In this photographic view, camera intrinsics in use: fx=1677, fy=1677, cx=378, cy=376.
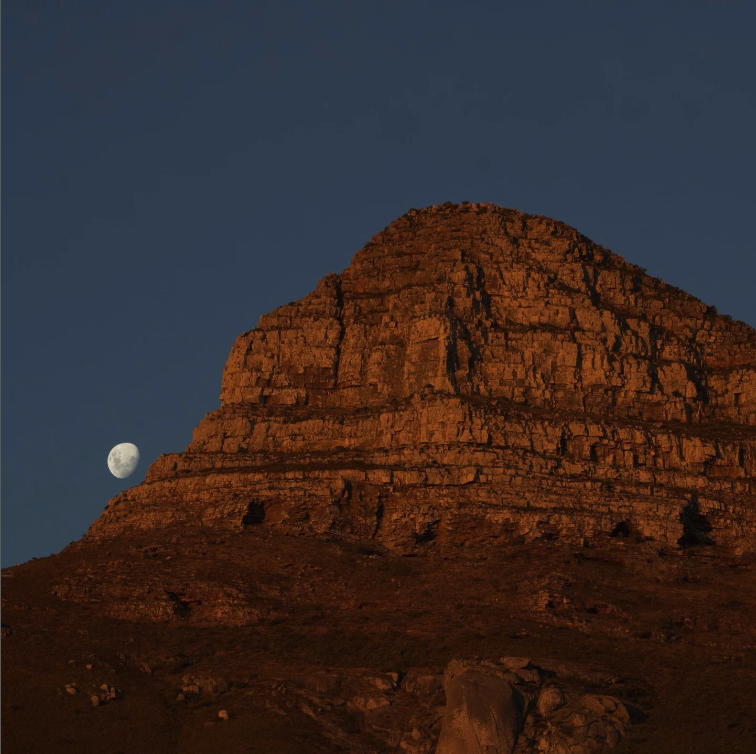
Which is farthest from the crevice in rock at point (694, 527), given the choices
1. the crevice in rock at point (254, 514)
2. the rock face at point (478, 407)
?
the crevice in rock at point (254, 514)

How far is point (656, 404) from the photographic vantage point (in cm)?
11012

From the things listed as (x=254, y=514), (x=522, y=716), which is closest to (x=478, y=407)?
(x=254, y=514)

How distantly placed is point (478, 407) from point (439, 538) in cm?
1047

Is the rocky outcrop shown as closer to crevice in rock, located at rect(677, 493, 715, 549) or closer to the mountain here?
the mountain

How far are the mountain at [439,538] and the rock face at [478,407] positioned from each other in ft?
0.59

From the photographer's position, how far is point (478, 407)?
104 meters

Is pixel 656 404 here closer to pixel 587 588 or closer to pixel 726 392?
pixel 726 392

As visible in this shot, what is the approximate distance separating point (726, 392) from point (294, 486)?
31.9 metres

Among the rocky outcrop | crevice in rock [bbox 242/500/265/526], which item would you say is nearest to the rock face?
crevice in rock [bbox 242/500/265/526]

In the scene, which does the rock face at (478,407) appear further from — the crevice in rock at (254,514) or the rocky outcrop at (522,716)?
the rocky outcrop at (522,716)

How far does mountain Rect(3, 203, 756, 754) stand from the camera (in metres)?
72.8

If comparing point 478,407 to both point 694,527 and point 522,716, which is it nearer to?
point 694,527

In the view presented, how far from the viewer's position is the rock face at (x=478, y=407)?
A: 98.5 meters

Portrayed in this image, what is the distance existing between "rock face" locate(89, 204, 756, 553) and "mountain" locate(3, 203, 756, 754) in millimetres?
181
